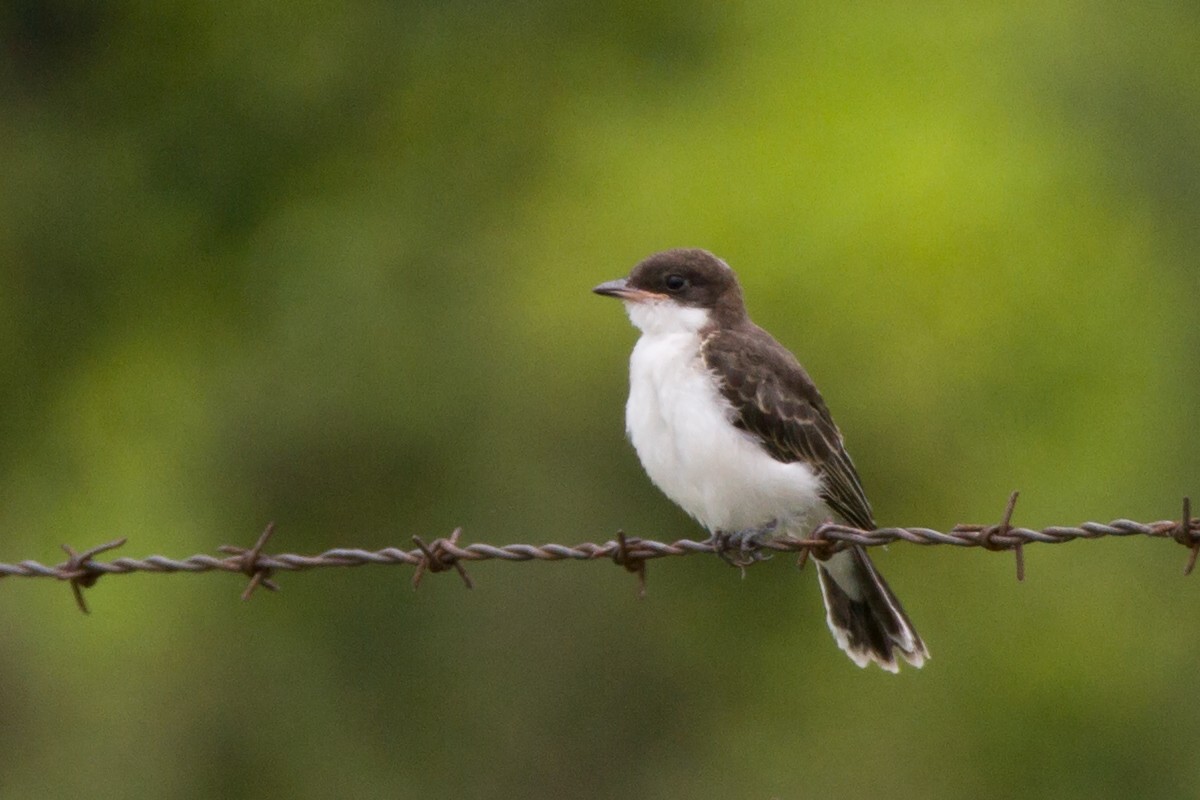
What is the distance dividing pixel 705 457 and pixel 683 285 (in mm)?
1034

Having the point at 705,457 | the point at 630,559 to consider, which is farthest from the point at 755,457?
the point at 630,559

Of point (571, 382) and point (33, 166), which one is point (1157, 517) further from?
point (33, 166)

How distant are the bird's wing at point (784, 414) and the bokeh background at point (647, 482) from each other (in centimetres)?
703

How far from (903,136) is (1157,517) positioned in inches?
131

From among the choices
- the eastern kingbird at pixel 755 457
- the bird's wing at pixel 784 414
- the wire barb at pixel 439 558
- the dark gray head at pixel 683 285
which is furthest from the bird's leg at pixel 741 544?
the wire barb at pixel 439 558

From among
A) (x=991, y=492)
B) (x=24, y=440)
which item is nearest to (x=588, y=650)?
(x=991, y=492)

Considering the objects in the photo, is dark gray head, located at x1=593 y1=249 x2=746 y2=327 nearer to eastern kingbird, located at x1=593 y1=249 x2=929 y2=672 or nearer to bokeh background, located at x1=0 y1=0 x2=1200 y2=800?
eastern kingbird, located at x1=593 y1=249 x2=929 y2=672

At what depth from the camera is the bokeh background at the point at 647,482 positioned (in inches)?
615

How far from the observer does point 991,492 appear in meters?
15.9

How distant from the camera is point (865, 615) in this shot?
7.71m

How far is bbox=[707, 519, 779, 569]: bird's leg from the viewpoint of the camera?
718 centimetres

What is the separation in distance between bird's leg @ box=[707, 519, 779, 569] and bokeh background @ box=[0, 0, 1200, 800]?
290 inches

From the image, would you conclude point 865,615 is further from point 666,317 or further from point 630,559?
point 630,559

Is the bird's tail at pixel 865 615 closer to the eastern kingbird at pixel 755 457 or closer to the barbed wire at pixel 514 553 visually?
the eastern kingbird at pixel 755 457
